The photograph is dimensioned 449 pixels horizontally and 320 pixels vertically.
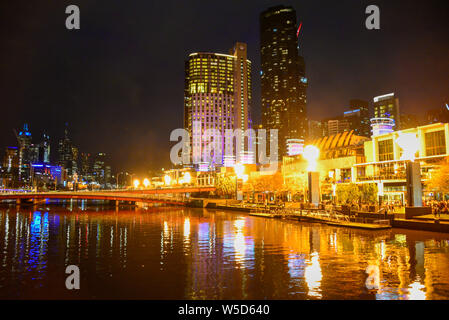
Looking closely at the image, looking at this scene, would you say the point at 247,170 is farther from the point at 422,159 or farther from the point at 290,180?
the point at 422,159

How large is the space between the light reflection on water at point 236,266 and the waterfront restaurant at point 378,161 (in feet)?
138

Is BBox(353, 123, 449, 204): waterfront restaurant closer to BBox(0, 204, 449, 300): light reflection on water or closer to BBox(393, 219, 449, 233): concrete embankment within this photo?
BBox(393, 219, 449, 233): concrete embankment

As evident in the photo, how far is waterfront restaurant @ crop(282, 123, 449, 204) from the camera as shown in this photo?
67625 millimetres

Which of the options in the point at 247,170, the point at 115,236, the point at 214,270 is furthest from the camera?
the point at 247,170

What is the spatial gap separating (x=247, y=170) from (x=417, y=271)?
4799 inches

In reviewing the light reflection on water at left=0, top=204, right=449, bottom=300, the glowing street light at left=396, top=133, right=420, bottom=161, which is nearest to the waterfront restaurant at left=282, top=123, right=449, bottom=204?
the glowing street light at left=396, top=133, right=420, bottom=161

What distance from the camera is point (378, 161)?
3164 inches

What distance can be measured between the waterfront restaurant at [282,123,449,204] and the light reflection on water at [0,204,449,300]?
4220 centimetres

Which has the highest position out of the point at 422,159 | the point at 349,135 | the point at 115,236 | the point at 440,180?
the point at 349,135

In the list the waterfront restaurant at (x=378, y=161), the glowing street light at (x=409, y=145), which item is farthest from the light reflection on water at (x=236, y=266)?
the waterfront restaurant at (x=378, y=161)

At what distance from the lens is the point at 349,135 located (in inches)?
4094

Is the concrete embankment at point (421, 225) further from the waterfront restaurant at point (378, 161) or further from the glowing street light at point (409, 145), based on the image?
the waterfront restaurant at point (378, 161)

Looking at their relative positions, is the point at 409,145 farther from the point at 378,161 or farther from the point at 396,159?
the point at 378,161
